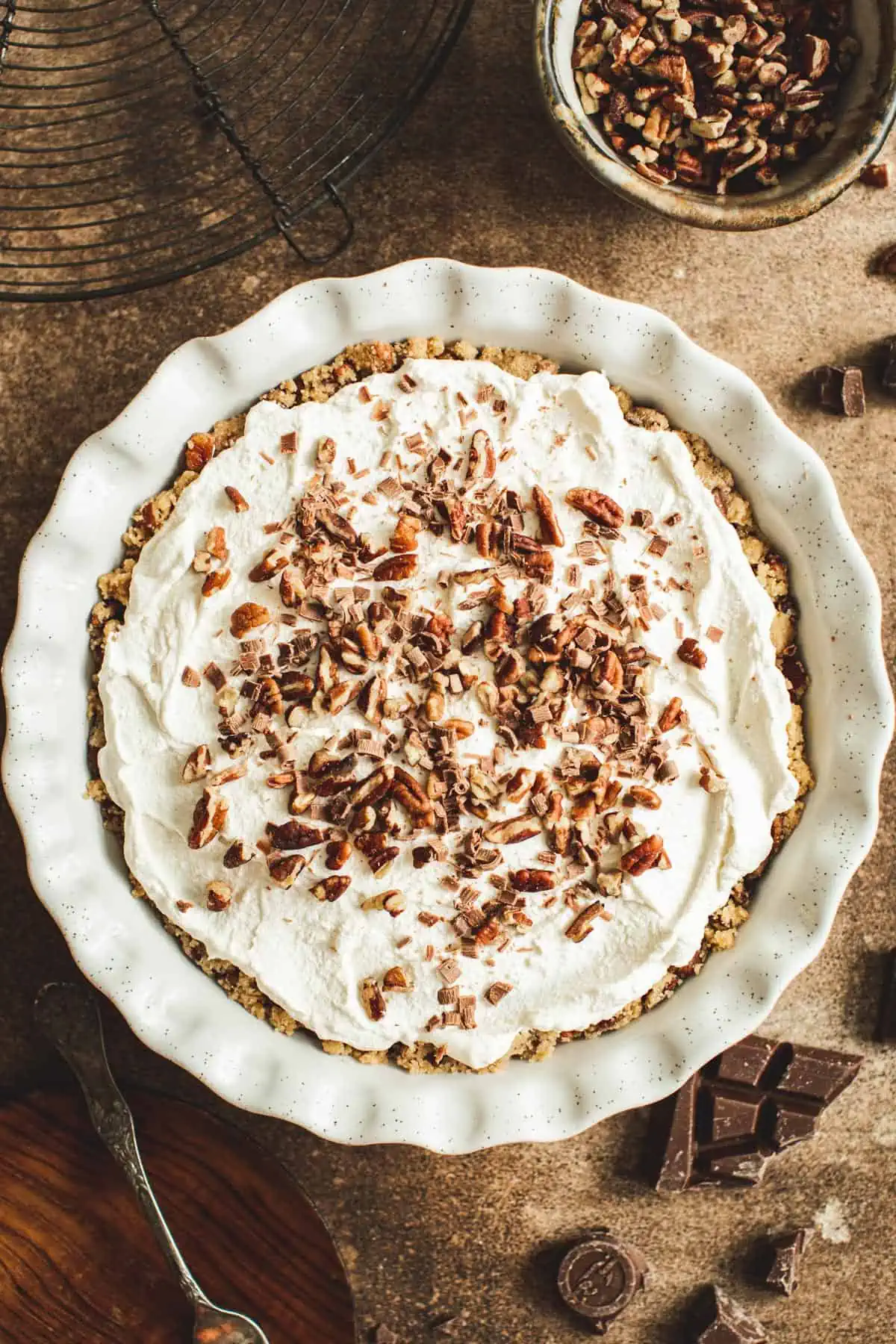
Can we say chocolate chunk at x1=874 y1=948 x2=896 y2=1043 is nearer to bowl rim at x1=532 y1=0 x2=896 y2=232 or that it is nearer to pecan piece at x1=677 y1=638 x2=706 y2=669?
pecan piece at x1=677 y1=638 x2=706 y2=669

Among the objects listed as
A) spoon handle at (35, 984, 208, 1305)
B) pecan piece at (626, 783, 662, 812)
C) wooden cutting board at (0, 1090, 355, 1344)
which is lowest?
wooden cutting board at (0, 1090, 355, 1344)

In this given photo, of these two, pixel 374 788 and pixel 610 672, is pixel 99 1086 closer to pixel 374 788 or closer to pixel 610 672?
pixel 374 788

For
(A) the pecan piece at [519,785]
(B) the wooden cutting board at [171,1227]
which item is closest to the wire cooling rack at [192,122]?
(A) the pecan piece at [519,785]

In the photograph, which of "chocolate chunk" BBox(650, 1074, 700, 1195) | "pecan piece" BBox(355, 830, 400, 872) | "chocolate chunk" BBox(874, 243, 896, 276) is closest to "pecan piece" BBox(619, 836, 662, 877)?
"pecan piece" BBox(355, 830, 400, 872)

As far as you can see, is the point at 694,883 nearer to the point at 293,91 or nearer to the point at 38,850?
the point at 38,850

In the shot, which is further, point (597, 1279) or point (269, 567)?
point (597, 1279)

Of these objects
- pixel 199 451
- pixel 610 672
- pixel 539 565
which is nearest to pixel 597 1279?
pixel 610 672
